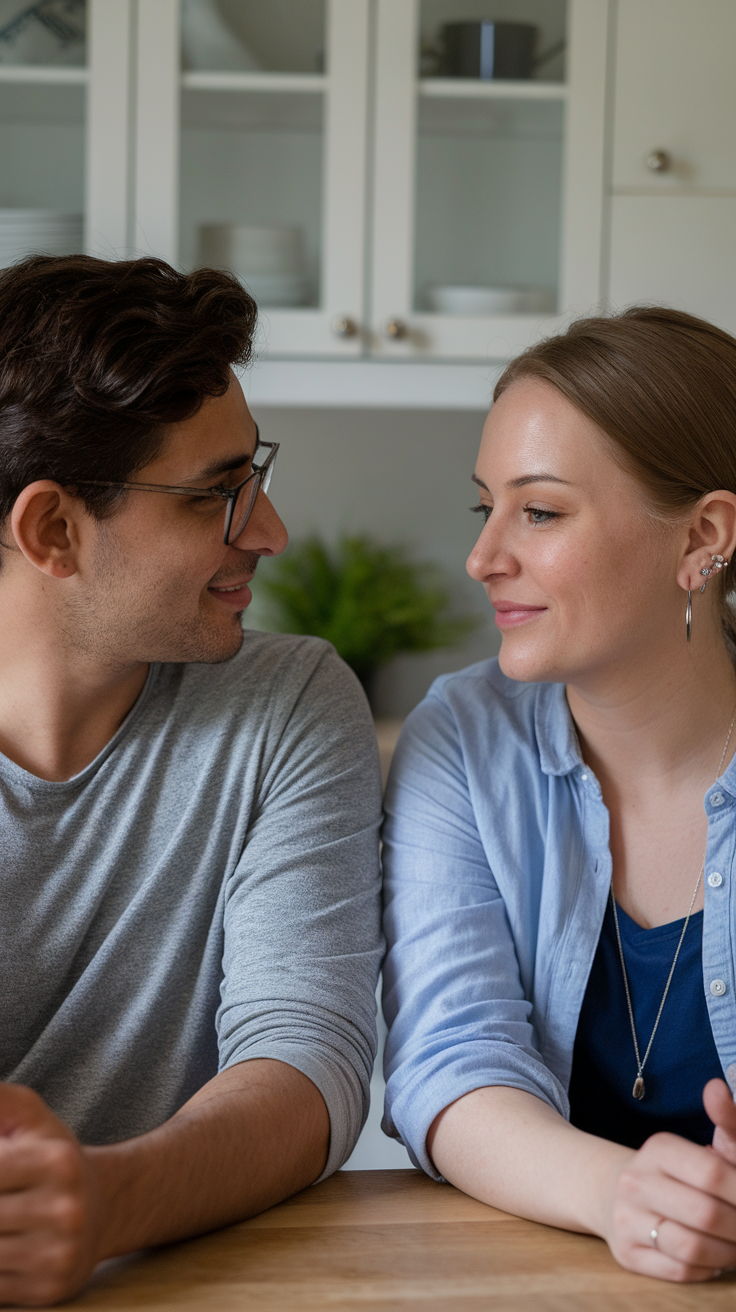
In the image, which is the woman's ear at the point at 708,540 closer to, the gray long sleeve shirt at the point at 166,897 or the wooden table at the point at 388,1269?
the gray long sleeve shirt at the point at 166,897

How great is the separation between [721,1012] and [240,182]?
184cm

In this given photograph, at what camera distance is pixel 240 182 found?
91.3 inches

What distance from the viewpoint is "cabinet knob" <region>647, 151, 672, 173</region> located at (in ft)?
7.36

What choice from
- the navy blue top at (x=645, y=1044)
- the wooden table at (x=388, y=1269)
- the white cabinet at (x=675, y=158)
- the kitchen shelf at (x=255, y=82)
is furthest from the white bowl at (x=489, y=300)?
the wooden table at (x=388, y=1269)

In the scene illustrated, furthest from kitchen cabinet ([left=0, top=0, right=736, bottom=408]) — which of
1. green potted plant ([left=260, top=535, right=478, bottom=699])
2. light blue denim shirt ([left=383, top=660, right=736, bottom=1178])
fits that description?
light blue denim shirt ([left=383, top=660, right=736, bottom=1178])

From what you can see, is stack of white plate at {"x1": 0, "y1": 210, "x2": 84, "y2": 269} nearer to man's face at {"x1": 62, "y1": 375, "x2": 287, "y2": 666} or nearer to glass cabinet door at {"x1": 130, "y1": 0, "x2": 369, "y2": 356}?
glass cabinet door at {"x1": 130, "y1": 0, "x2": 369, "y2": 356}

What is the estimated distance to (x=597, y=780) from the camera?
48.0 inches

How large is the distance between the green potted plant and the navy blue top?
1.36 m

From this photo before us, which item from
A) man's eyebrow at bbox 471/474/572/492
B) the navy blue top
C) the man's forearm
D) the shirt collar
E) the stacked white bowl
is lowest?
the navy blue top

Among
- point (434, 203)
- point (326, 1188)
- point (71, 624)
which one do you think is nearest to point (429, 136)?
point (434, 203)

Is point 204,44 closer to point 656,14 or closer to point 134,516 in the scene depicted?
point 656,14

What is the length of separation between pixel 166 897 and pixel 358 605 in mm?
1390

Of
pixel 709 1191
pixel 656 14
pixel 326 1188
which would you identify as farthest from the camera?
pixel 656 14

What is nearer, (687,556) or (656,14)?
(687,556)
